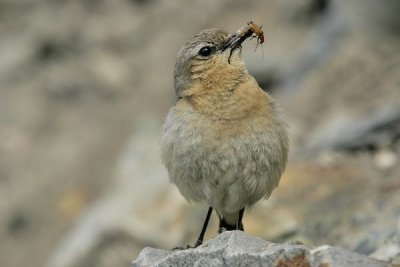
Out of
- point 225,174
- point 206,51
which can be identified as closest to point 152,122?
point 206,51

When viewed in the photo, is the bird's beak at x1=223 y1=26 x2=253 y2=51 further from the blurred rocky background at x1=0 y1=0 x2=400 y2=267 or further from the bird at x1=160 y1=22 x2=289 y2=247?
the blurred rocky background at x1=0 y1=0 x2=400 y2=267

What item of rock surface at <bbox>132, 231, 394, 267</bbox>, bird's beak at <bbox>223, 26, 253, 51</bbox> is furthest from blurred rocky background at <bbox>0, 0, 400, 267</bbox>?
bird's beak at <bbox>223, 26, 253, 51</bbox>

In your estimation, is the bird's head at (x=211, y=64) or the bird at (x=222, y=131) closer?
the bird at (x=222, y=131)

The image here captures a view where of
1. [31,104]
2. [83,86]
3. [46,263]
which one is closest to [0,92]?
[31,104]

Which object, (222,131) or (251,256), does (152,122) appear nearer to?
(222,131)

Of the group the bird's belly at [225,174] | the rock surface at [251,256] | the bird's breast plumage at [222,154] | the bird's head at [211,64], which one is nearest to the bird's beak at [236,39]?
the bird's head at [211,64]

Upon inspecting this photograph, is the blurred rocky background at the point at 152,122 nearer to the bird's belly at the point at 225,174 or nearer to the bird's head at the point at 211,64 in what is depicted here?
the bird's belly at the point at 225,174

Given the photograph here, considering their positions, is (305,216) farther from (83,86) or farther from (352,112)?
(83,86)
